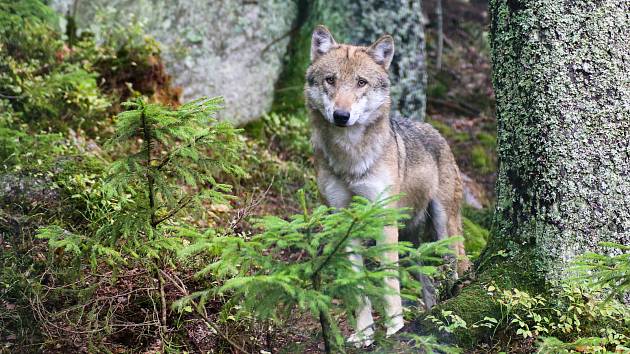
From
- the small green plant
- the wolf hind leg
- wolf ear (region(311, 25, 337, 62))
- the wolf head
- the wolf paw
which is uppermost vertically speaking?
wolf ear (region(311, 25, 337, 62))

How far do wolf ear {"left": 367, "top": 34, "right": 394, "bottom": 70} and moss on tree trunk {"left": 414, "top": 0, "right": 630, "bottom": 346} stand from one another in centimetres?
164

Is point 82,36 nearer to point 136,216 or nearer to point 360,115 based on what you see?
point 360,115

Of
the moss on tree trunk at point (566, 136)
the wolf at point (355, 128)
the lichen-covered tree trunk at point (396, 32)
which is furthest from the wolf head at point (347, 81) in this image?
the lichen-covered tree trunk at point (396, 32)

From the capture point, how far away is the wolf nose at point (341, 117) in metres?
5.32

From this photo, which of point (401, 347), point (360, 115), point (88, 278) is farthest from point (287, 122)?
point (401, 347)

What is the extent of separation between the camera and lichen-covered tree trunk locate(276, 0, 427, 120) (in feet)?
30.5

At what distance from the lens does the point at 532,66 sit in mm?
4316

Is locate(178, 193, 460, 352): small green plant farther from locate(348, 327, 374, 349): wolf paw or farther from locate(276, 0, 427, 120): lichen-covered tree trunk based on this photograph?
locate(276, 0, 427, 120): lichen-covered tree trunk

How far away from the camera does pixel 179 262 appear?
4785mm

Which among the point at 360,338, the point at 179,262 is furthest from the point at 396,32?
the point at 360,338

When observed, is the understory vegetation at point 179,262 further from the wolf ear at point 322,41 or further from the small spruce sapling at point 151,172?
the wolf ear at point 322,41

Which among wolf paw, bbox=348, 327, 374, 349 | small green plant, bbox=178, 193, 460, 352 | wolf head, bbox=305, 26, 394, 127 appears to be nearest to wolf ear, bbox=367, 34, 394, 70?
wolf head, bbox=305, 26, 394, 127

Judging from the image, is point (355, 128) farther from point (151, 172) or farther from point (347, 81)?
point (151, 172)

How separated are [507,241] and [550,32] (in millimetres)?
1384
